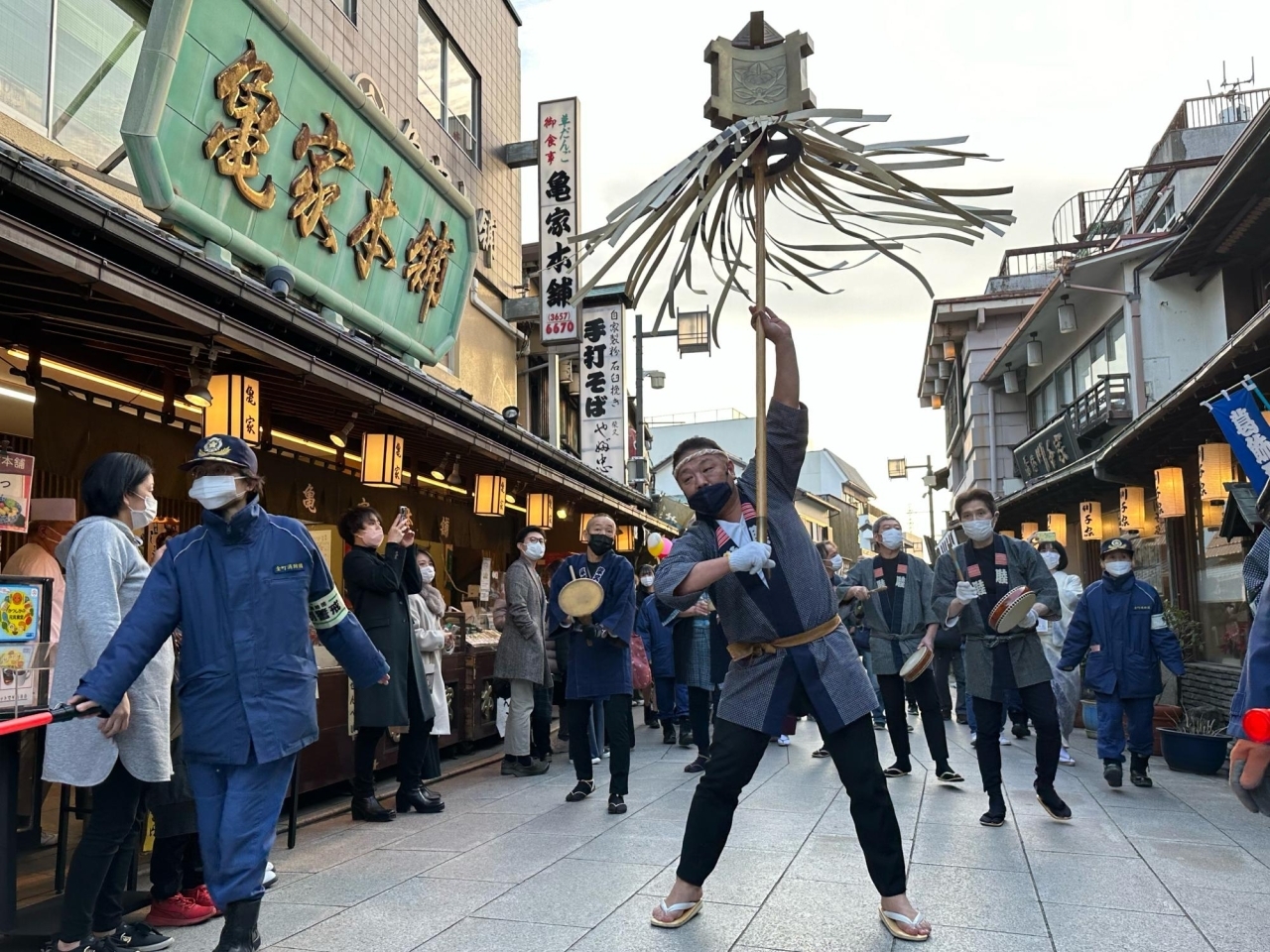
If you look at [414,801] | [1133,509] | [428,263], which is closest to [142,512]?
[414,801]

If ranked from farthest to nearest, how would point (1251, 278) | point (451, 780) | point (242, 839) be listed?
point (1251, 278), point (451, 780), point (242, 839)

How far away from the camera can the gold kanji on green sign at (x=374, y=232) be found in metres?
10.6

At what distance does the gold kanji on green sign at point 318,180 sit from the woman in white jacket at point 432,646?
3587mm

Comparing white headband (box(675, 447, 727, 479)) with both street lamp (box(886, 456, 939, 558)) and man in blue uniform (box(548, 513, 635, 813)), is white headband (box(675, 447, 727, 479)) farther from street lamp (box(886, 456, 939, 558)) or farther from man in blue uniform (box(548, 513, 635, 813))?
street lamp (box(886, 456, 939, 558))

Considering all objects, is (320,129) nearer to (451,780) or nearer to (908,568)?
(451,780)

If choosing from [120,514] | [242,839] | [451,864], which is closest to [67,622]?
[120,514]

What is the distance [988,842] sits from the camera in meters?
6.11

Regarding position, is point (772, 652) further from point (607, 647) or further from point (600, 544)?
point (600, 544)

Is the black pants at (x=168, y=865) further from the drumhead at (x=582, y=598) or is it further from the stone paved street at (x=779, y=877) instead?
the drumhead at (x=582, y=598)

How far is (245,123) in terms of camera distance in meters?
8.37

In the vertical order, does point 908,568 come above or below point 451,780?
above

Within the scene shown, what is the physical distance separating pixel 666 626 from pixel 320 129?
21.0ft

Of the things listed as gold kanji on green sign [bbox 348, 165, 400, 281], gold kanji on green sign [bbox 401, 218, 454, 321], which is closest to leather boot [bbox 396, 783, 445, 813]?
gold kanji on green sign [bbox 348, 165, 400, 281]

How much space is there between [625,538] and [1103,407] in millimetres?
9436
